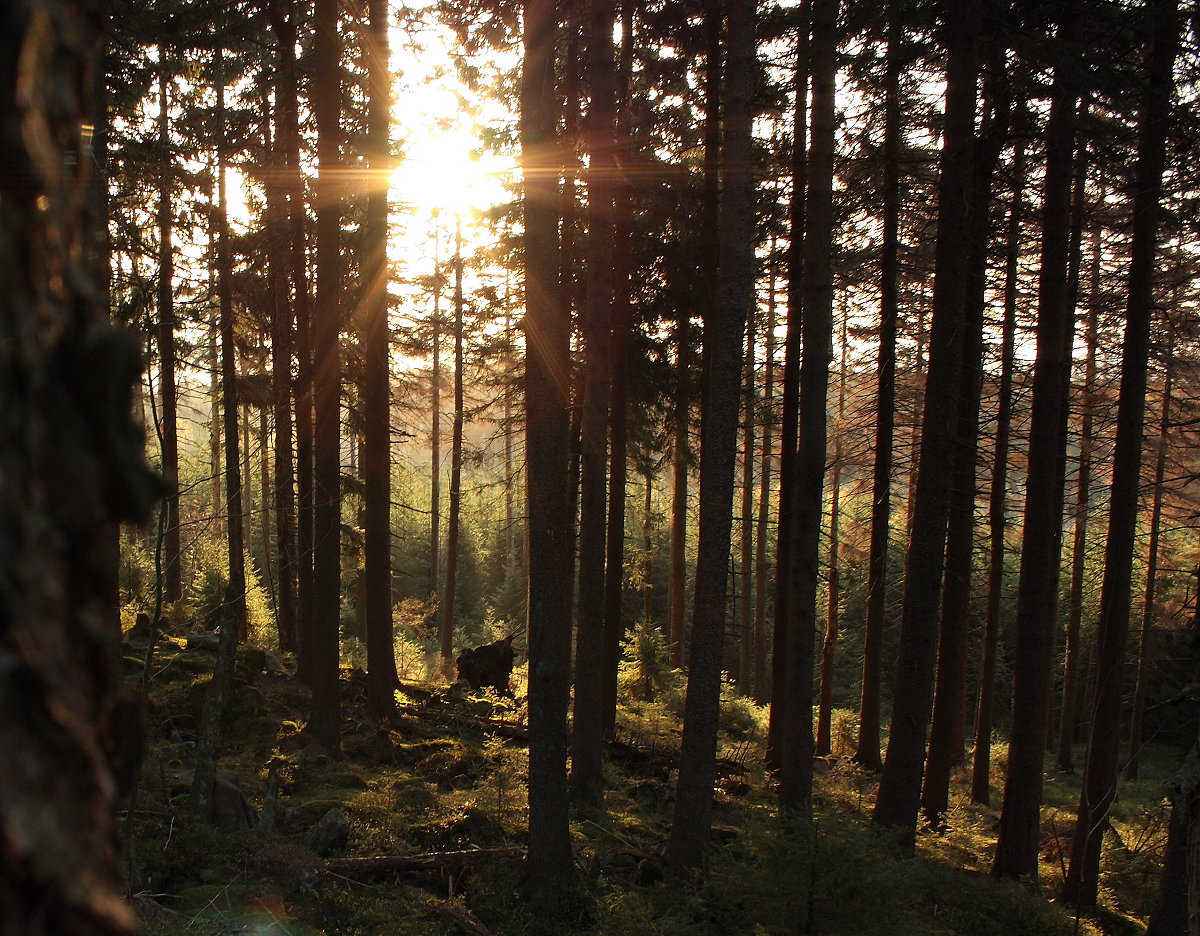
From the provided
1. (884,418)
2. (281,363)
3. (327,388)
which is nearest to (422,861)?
(327,388)

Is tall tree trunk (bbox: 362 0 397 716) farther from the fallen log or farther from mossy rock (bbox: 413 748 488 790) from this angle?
the fallen log

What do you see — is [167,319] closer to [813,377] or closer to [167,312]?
[167,312]

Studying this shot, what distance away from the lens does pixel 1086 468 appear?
16.5 m

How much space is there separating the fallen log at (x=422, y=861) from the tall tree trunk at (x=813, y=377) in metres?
3.48

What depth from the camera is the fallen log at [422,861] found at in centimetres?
738

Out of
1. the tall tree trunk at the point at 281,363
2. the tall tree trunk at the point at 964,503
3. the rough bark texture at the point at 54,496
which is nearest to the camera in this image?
the rough bark texture at the point at 54,496

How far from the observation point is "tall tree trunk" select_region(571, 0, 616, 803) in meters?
10.4

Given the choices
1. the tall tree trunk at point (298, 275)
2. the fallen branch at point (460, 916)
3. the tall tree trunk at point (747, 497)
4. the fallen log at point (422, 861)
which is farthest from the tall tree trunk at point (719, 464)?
the tall tree trunk at point (747, 497)

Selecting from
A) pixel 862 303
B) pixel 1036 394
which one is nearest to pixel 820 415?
pixel 1036 394

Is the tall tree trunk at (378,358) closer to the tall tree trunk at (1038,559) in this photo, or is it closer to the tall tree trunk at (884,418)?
the tall tree trunk at (884,418)

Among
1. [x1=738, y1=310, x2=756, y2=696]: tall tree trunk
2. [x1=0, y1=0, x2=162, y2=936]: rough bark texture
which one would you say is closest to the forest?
[x1=0, y1=0, x2=162, y2=936]: rough bark texture

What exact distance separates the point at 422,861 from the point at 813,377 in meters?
7.11

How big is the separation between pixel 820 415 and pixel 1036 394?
3.15m

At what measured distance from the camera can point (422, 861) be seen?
7824 mm
